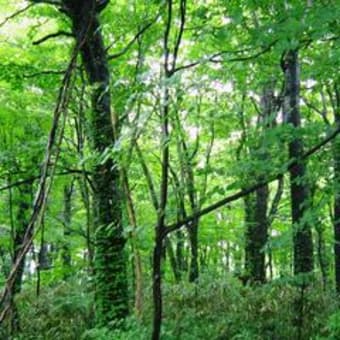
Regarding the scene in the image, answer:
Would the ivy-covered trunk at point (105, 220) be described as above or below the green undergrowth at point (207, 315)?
above

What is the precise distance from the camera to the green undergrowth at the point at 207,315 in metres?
6.04

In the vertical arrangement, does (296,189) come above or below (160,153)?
below

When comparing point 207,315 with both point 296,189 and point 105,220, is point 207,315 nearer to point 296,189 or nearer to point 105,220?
point 105,220

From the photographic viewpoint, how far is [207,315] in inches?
294

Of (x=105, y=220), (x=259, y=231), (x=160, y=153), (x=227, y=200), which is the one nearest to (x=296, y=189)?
(x=160, y=153)

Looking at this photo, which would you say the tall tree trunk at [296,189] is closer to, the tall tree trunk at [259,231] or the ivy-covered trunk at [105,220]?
the tall tree trunk at [259,231]

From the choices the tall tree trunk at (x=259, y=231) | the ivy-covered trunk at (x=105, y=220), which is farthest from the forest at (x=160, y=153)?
the tall tree trunk at (x=259, y=231)

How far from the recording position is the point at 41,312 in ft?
26.8

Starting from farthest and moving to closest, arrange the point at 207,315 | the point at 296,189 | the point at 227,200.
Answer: the point at 296,189, the point at 207,315, the point at 227,200

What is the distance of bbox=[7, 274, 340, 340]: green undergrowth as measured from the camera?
19.8 ft

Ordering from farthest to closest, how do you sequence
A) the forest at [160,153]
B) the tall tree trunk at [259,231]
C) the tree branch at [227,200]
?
the tall tree trunk at [259,231] → the forest at [160,153] → the tree branch at [227,200]

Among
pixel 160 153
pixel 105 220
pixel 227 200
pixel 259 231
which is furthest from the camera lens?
pixel 259 231

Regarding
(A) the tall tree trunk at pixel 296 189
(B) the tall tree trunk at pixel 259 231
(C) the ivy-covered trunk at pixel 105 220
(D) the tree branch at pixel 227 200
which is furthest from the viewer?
(B) the tall tree trunk at pixel 259 231

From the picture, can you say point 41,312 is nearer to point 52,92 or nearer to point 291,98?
point 52,92
